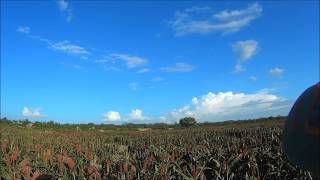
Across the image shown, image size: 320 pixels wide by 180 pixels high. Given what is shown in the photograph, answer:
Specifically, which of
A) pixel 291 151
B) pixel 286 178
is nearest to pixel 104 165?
pixel 286 178

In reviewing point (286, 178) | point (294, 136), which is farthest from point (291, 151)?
point (286, 178)

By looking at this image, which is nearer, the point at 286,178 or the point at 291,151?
the point at 291,151

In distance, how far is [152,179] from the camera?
17.4ft

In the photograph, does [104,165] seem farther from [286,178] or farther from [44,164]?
[286,178]

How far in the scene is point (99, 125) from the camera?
158 ft

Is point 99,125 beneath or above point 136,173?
above

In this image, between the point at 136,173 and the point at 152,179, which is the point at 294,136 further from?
the point at 136,173

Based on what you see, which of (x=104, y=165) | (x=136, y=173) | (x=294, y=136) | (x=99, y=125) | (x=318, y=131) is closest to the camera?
(x=318, y=131)

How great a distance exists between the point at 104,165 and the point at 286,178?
2.25 metres

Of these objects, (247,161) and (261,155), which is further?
(261,155)

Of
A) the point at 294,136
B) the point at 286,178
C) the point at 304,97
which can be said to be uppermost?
the point at 304,97

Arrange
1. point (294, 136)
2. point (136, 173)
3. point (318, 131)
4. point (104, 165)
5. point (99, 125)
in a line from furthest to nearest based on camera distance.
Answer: point (99, 125)
point (104, 165)
point (136, 173)
point (294, 136)
point (318, 131)

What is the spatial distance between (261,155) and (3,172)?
3.55m

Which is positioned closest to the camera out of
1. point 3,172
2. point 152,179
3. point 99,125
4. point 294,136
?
point 294,136
